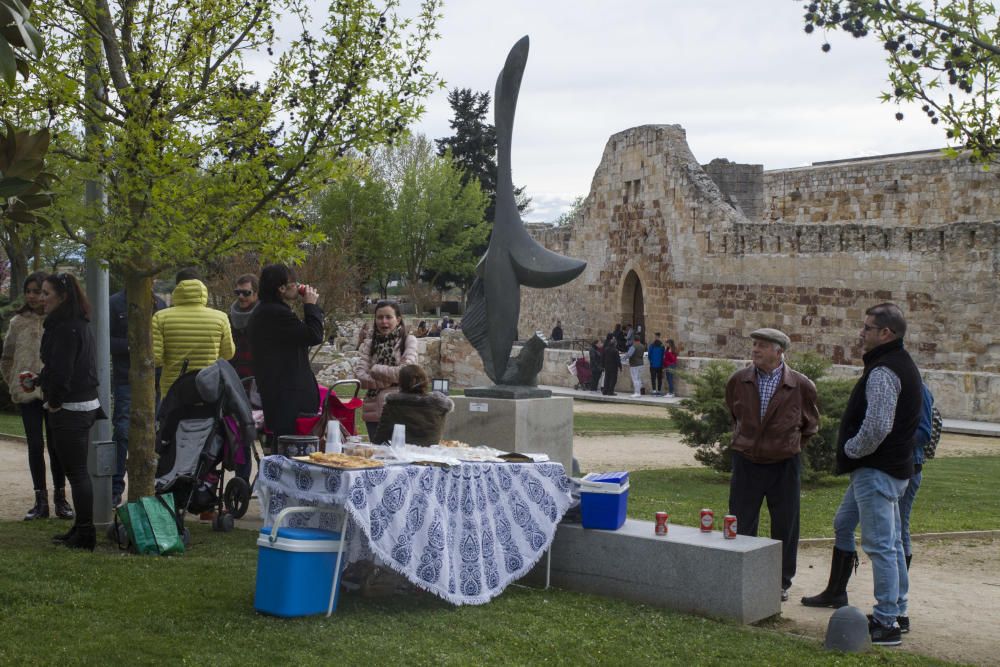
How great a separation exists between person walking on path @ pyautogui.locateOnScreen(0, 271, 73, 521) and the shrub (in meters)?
6.65

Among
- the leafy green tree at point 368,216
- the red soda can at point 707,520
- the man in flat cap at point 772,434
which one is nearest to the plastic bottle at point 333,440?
the red soda can at point 707,520

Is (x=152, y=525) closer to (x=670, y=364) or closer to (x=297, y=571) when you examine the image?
(x=297, y=571)

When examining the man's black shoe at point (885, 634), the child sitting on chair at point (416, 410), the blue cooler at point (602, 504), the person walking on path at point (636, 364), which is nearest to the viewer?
the man's black shoe at point (885, 634)

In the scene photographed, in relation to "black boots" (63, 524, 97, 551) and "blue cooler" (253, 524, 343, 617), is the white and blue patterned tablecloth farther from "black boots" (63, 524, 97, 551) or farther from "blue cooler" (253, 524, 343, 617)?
"black boots" (63, 524, 97, 551)

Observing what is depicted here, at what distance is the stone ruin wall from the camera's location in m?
23.4

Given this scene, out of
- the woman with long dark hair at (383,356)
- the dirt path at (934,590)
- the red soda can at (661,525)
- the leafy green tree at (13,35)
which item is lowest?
the dirt path at (934,590)

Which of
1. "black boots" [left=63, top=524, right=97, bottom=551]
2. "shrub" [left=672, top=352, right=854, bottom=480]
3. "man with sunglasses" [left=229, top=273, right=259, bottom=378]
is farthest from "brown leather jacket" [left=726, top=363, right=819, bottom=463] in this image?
"shrub" [left=672, top=352, right=854, bottom=480]

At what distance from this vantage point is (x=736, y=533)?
658cm

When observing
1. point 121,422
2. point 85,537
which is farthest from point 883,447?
point 121,422

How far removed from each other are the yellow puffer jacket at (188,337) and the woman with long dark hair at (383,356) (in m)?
1.03

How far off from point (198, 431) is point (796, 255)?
68.4ft

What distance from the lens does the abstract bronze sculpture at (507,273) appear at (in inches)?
357

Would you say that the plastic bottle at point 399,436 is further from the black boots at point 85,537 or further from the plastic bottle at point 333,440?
the black boots at point 85,537

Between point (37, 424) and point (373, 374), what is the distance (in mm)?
2471
